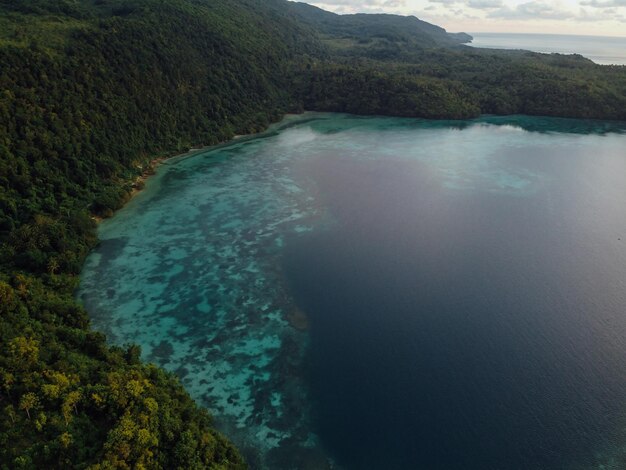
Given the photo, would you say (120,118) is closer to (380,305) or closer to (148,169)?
(148,169)

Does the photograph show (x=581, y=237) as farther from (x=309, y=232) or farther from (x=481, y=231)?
(x=309, y=232)

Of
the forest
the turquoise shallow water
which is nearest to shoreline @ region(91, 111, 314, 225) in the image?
the forest

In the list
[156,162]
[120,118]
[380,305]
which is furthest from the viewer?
[156,162]

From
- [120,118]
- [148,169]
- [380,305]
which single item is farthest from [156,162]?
[380,305]

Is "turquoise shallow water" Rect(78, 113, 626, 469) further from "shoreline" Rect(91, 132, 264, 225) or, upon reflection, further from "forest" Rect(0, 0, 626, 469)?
"forest" Rect(0, 0, 626, 469)

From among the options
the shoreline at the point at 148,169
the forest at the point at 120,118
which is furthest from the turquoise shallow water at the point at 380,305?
the forest at the point at 120,118
